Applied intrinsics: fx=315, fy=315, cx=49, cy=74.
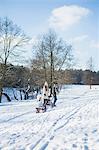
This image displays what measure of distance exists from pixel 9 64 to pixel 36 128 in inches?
968

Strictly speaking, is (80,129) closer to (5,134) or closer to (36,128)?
(36,128)

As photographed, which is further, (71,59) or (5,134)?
(71,59)

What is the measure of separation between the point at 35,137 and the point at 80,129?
114 inches

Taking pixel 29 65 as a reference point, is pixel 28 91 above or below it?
below

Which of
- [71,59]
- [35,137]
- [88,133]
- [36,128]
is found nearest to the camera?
[35,137]

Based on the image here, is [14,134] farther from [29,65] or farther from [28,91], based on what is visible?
[28,91]

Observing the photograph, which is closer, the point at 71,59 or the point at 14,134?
the point at 14,134

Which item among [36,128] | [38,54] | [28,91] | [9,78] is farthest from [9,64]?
[36,128]

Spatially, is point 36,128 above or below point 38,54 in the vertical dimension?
below

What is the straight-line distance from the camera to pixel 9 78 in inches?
1464

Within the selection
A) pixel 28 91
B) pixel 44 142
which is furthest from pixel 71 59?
pixel 44 142

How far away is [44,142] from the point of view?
9.88 meters

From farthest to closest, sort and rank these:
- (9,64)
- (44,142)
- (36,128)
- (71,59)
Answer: (71,59)
(9,64)
(36,128)
(44,142)

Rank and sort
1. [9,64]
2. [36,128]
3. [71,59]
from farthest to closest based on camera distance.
→ [71,59]
[9,64]
[36,128]
